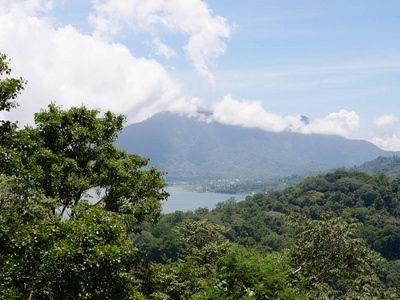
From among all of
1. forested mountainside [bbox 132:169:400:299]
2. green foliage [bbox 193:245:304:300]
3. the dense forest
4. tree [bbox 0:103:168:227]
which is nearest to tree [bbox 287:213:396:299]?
the dense forest

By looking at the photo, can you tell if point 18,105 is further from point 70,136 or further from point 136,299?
point 136,299

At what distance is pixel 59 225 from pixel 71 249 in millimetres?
794

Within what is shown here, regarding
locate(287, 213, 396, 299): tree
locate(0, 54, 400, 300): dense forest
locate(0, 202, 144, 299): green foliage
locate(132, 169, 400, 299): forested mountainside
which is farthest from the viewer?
locate(132, 169, 400, 299): forested mountainside

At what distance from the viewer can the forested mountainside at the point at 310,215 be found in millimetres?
57719

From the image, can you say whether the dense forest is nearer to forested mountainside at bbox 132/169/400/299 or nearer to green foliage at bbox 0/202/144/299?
green foliage at bbox 0/202/144/299

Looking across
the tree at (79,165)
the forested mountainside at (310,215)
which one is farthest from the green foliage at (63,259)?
the forested mountainside at (310,215)

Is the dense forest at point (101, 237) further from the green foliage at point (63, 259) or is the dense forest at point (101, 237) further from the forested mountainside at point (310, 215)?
the forested mountainside at point (310, 215)

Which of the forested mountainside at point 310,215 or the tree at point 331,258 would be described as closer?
the tree at point 331,258

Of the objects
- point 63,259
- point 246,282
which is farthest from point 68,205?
point 246,282

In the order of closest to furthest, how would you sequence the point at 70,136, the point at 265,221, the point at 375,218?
the point at 70,136 → the point at 375,218 → the point at 265,221

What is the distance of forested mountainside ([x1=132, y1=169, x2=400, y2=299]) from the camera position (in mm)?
57719

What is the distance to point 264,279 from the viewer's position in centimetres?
716

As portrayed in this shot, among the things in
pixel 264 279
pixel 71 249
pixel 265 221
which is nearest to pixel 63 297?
pixel 71 249

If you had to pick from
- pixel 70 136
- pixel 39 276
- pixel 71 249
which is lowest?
pixel 39 276
